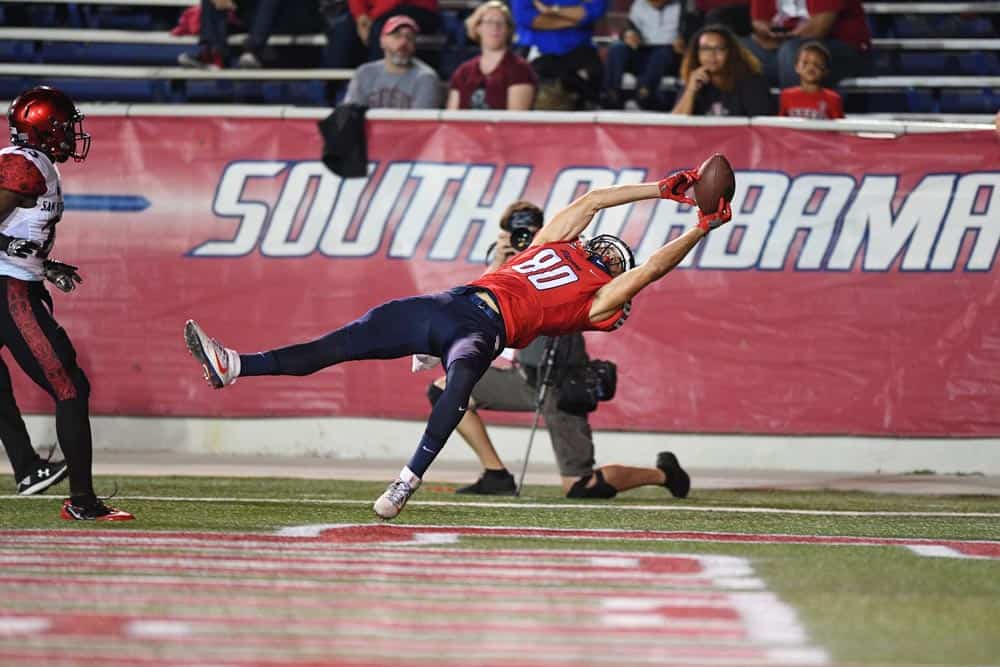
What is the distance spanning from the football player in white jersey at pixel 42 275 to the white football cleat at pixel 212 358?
1.97 ft

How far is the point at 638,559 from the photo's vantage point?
5855mm

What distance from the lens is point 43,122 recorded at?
7.41 metres

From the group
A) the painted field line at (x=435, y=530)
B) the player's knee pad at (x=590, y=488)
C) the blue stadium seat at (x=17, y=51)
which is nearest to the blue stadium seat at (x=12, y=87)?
the blue stadium seat at (x=17, y=51)

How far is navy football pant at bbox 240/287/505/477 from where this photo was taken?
7156 mm

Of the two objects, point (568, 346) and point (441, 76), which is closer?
point (568, 346)

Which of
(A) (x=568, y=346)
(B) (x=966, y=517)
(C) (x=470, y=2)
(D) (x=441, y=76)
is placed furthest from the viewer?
(C) (x=470, y=2)

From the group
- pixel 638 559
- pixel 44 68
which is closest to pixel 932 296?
pixel 638 559

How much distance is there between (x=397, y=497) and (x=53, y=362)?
1.70 metres

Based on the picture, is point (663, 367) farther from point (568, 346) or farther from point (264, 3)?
point (264, 3)

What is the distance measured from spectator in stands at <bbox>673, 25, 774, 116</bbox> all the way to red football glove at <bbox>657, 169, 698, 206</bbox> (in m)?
3.90

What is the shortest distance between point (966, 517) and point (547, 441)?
3728mm

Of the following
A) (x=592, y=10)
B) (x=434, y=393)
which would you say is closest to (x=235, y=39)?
(x=592, y=10)

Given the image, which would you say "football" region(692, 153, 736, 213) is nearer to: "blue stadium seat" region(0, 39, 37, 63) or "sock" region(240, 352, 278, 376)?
"sock" region(240, 352, 278, 376)

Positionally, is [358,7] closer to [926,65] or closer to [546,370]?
[926,65]
